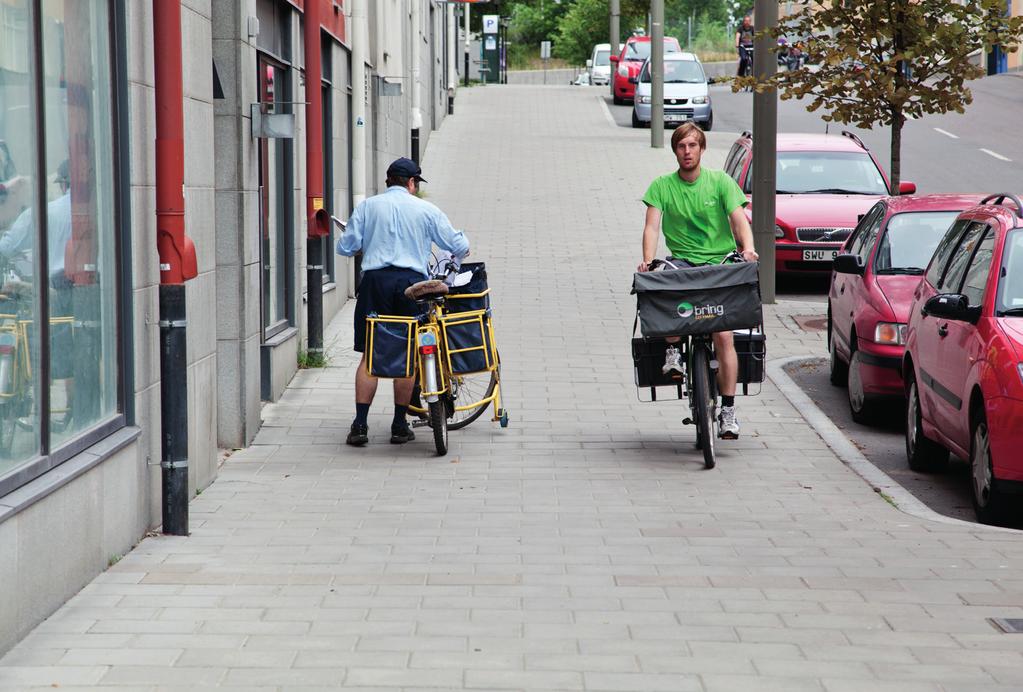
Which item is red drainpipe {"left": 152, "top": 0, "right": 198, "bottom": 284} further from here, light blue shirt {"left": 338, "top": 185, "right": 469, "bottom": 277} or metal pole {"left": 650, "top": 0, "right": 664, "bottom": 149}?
metal pole {"left": 650, "top": 0, "right": 664, "bottom": 149}

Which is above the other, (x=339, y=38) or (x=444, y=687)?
(x=339, y=38)

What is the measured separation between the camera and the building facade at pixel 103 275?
17.5 feet

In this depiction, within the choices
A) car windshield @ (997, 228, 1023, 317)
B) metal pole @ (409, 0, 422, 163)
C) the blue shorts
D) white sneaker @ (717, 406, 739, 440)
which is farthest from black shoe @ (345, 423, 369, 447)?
metal pole @ (409, 0, 422, 163)

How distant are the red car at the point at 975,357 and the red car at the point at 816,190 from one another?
7.37 m

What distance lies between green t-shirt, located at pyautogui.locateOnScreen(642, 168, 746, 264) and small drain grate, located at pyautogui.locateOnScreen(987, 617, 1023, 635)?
3781 mm

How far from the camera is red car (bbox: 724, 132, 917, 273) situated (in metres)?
17.2

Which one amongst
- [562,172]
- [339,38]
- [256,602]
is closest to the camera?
[256,602]

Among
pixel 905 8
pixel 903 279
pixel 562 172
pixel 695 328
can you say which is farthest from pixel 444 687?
pixel 562 172

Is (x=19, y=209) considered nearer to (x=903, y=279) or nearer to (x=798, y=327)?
(x=903, y=279)

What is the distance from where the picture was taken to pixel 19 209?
5.39 metres

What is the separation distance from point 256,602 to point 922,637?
7.88 feet

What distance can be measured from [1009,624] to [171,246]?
381 centimetres

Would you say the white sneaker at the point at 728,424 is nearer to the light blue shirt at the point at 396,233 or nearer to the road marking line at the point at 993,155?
the light blue shirt at the point at 396,233

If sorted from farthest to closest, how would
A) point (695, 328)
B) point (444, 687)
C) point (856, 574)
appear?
point (695, 328), point (856, 574), point (444, 687)
